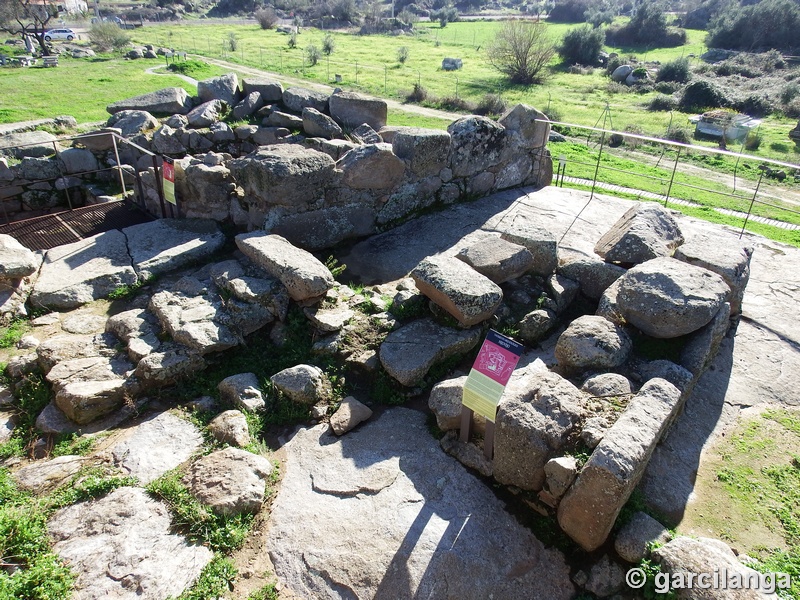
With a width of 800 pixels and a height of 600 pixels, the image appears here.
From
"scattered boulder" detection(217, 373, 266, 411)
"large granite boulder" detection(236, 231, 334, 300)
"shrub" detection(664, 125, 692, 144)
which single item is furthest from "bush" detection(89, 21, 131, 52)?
"scattered boulder" detection(217, 373, 266, 411)

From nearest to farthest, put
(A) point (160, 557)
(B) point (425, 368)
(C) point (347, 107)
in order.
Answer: (A) point (160, 557) < (B) point (425, 368) < (C) point (347, 107)

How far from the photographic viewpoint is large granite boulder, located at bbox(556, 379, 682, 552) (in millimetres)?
3936

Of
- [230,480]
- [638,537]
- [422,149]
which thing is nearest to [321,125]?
[422,149]

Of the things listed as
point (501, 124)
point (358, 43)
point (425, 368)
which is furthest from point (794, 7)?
point (425, 368)

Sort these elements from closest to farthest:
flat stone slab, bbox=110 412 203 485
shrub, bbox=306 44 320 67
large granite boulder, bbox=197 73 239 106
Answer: flat stone slab, bbox=110 412 203 485 < large granite boulder, bbox=197 73 239 106 < shrub, bbox=306 44 320 67

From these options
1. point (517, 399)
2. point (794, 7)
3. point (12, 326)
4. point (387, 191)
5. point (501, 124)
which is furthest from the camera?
point (794, 7)

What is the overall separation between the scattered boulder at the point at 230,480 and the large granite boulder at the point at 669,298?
379 cm

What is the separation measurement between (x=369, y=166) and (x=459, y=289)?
2777 mm

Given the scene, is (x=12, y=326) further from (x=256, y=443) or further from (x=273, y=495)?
(x=273, y=495)

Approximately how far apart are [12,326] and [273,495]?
150 inches

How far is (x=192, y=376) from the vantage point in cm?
577

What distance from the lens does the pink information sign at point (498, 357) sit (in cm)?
436

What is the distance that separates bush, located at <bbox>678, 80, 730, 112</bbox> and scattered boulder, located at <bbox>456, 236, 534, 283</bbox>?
30.9 m

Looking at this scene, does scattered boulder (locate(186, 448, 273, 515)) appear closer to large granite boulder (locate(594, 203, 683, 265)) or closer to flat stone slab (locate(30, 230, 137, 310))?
flat stone slab (locate(30, 230, 137, 310))
